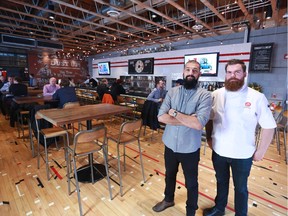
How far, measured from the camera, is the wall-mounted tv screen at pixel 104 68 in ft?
35.0

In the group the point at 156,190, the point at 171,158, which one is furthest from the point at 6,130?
the point at 171,158

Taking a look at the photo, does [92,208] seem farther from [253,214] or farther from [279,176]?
[279,176]

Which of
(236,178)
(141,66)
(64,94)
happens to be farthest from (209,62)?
(236,178)

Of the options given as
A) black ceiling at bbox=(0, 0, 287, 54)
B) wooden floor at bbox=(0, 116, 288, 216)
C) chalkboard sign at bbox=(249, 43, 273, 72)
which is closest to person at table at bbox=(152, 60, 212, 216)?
wooden floor at bbox=(0, 116, 288, 216)

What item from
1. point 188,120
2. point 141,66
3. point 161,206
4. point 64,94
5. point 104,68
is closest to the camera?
point 188,120

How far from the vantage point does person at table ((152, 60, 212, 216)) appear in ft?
4.91

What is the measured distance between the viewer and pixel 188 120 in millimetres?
1450

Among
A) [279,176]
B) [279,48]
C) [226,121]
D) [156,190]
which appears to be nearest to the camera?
[226,121]

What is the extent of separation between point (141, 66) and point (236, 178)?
301 inches

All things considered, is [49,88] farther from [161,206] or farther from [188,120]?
[188,120]

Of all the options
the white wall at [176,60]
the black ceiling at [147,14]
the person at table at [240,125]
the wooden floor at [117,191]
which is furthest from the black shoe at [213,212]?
the white wall at [176,60]

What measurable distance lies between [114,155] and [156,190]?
1264 mm

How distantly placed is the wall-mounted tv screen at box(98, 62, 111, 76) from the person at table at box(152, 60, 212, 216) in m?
9.59

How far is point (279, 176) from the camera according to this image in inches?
106
